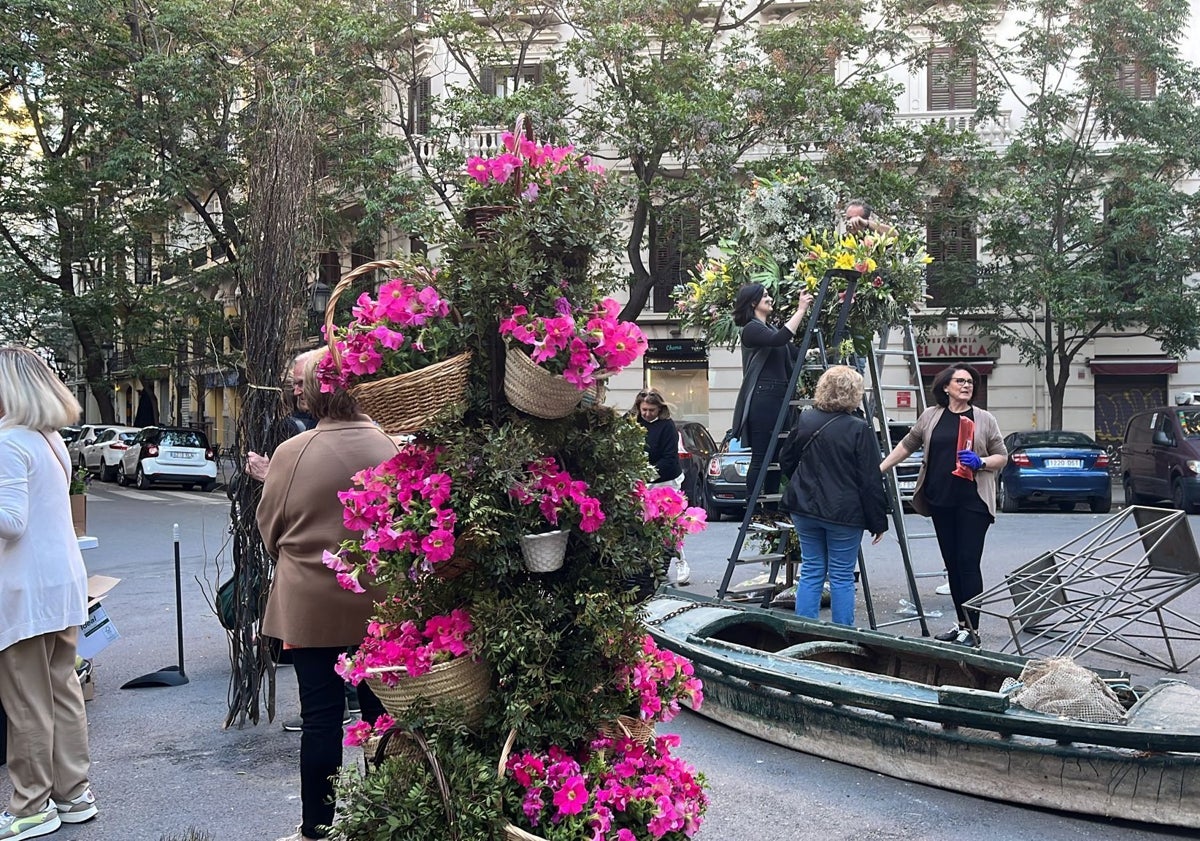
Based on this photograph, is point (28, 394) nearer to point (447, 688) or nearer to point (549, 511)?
point (447, 688)

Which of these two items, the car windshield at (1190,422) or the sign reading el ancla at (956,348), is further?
the sign reading el ancla at (956,348)

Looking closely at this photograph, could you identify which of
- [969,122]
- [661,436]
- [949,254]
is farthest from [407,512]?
[969,122]

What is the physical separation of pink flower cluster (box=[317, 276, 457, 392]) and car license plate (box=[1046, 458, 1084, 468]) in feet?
58.1

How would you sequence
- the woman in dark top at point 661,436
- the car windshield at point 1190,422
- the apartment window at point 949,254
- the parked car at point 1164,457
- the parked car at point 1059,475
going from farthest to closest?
1. the apartment window at point 949,254
2. the parked car at point 1059,475
3. the car windshield at point 1190,422
4. the parked car at point 1164,457
5. the woman in dark top at point 661,436

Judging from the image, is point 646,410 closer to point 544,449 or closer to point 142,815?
point 142,815

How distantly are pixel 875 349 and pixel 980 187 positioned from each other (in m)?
16.3

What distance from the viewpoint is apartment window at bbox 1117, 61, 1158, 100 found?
23453mm

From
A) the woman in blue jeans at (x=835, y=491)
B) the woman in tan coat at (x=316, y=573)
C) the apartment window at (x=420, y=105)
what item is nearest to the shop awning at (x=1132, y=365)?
the apartment window at (x=420, y=105)

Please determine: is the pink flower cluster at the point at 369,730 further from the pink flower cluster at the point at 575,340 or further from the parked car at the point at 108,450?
the parked car at the point at 108,450

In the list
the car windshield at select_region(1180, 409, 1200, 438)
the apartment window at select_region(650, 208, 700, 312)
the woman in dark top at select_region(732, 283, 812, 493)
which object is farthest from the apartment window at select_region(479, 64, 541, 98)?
the woman in dark top at select_region(732, 283, 812, 493)

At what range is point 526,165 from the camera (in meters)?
3.42

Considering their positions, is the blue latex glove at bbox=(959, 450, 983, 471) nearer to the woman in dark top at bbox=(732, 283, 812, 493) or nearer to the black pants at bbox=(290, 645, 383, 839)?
the woman in dark top at bbox=(732, 283, 812, 493)

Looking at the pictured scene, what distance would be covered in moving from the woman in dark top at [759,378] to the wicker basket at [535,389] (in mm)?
5097

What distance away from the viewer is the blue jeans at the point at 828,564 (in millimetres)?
7422
